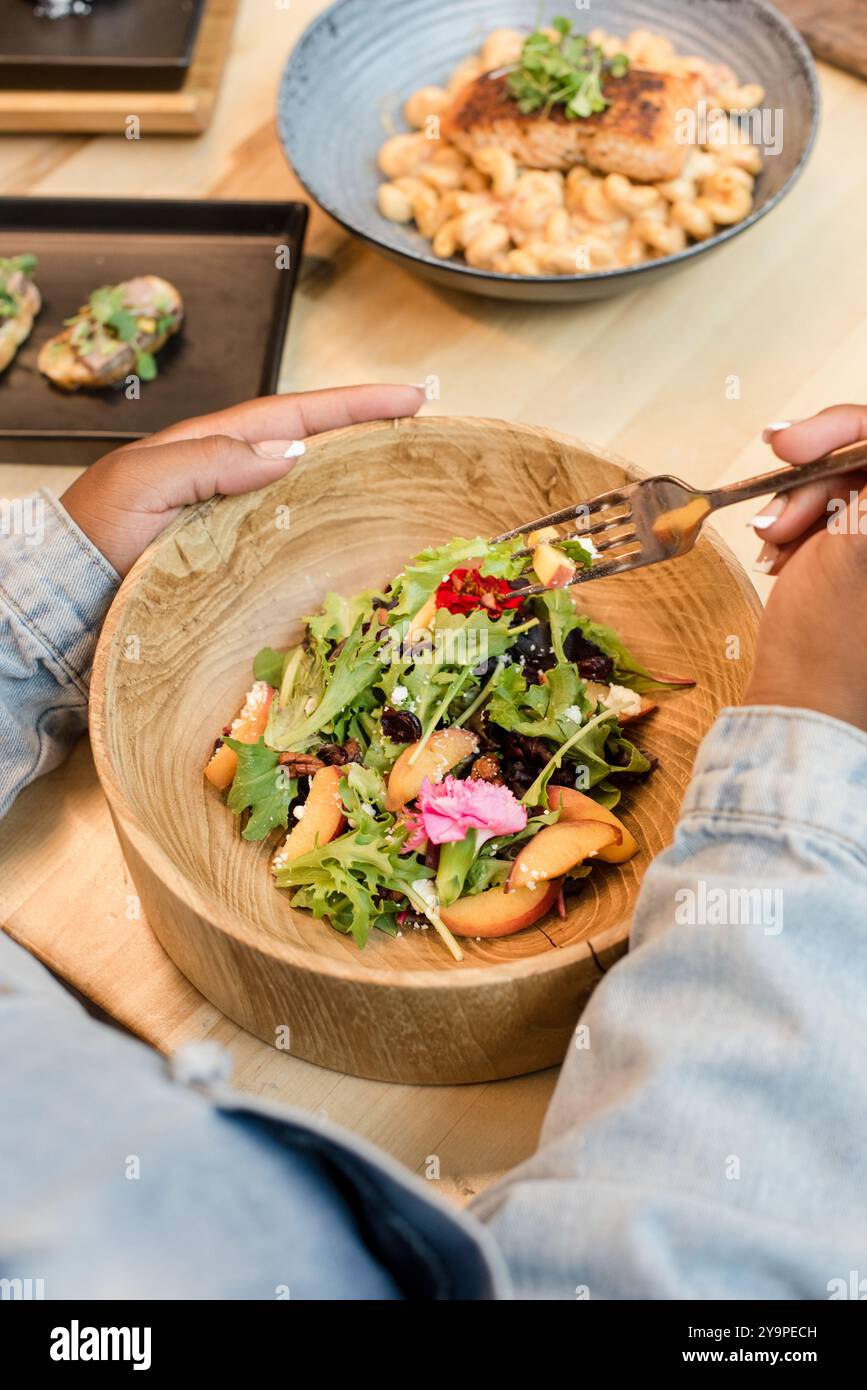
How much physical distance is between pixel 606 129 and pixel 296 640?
0.86 m

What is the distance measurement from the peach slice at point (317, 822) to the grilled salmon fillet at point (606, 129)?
1.00m

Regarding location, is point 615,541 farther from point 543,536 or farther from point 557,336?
point 557,336

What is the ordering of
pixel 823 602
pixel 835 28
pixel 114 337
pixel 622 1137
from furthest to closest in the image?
pixel 835 28 < pixel 114 337 < pixel 823 602 < pixel 622 1137

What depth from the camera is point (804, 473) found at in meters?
0.98

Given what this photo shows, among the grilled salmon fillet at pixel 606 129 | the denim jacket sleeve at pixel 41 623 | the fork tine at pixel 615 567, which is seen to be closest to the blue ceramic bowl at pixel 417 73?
the grilled salmon fillet at pixel 606 129

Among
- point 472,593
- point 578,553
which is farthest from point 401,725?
point 578,553

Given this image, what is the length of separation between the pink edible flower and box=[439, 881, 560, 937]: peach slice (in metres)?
0.05

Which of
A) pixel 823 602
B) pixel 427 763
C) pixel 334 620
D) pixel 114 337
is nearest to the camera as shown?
pixel 823 602

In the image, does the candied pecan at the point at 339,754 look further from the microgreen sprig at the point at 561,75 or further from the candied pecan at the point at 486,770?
the microgreen sprig at the point at 561,75

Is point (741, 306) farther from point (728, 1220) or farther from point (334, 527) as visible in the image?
point (728, 1220)

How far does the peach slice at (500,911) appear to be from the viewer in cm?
100

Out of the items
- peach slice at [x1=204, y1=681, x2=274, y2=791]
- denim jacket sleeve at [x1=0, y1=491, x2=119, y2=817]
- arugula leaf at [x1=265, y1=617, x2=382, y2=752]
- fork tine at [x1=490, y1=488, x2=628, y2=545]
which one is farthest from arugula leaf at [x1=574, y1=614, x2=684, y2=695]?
denim jacket sleeve at [x1=0, y1=491, x2=119, y2=817]
